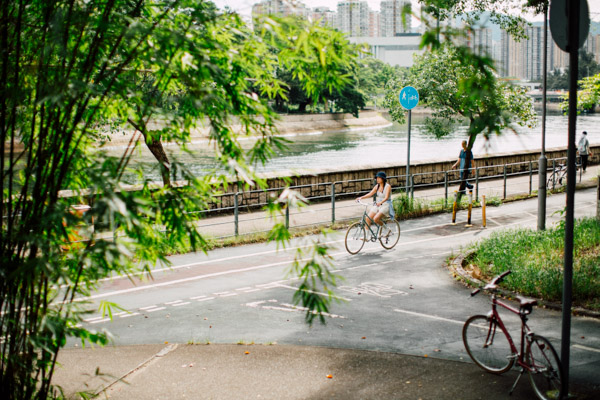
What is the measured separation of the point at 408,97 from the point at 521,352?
12970 millimetres

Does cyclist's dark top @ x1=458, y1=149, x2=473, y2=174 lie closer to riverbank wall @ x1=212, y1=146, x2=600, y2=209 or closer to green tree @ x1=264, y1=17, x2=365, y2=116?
riverbank wall @ x1=212, y1=146, x2=600, y2=209

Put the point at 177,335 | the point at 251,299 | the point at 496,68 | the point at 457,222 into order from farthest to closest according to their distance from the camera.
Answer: the point at 457,222, the point at 251,299, the point at 177,335, the point at 496,68

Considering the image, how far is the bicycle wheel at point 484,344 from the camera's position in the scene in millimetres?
7766

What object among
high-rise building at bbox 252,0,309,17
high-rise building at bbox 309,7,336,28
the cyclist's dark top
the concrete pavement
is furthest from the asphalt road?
the cyclist's dark top

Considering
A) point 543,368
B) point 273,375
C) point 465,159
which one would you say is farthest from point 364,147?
point 543,368

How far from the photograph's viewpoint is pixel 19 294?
510 cm

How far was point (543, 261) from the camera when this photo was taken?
12078mm

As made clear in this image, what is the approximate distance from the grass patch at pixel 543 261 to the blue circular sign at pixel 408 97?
17.1ft

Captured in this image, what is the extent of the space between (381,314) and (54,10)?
22.1ft

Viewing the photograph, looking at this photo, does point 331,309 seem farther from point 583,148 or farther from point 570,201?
point 583,148

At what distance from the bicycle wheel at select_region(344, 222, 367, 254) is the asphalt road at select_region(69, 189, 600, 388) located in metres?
0.20

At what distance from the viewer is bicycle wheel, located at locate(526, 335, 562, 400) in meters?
6.80

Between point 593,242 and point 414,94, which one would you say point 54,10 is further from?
point 414,94

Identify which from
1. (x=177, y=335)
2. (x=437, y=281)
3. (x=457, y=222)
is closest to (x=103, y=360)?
(x=177, y=335)
